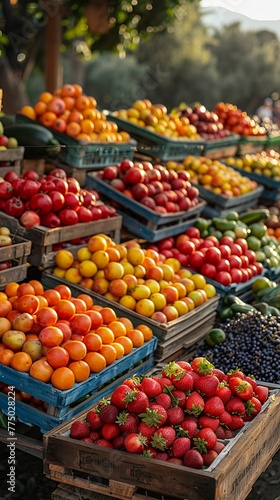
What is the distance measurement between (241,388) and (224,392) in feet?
0.38

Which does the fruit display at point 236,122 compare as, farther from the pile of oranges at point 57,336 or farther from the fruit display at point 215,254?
the pile of oranges at point 57,336

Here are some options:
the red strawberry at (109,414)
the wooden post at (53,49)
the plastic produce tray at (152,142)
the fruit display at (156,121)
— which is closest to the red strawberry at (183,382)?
the red strawberry at (109,414)

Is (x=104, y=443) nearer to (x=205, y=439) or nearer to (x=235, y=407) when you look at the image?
(x=205, y=439)

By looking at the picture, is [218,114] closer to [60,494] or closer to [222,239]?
[222,239]

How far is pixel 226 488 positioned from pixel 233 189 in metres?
4.87

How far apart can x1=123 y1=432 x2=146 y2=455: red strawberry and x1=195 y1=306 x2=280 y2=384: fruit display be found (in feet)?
4.97

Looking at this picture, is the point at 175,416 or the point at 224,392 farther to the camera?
the point at 224,392

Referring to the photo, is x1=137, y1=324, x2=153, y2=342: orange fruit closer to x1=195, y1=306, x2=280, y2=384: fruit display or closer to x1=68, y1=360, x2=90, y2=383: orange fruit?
x1=195, y1=306, x2=280, y2=384: fruit display

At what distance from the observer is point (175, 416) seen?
3088mm

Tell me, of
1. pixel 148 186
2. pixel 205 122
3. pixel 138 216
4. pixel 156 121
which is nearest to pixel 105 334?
pixel 138 216

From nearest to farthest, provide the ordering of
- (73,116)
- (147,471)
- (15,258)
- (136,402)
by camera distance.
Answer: (147,471)
(136,402)
(15,258)
(73,116)

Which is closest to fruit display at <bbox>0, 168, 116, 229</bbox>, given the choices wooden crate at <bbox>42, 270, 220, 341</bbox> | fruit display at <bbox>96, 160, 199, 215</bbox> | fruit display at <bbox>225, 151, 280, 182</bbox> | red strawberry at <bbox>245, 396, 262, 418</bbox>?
wooden crate at <bbox>42, 270, 220, 341</bbox>

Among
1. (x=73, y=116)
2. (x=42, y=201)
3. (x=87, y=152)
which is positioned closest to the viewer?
(x=42, y=201)

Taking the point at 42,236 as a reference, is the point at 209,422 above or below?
below
